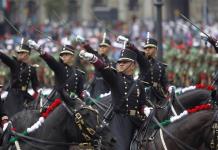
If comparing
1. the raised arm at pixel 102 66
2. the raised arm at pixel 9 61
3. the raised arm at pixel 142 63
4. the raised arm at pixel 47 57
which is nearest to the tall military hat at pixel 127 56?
the raised arm at pixel 102 66

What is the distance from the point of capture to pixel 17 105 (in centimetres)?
2131

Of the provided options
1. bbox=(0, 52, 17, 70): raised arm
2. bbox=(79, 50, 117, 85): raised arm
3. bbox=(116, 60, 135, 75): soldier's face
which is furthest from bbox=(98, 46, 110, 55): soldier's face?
bbox=(79, 50, 117, 85): raised arm

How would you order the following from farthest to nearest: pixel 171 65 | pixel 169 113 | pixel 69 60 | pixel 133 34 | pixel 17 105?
pixel 133 34, pixel 171 65, pixel 17 105, pixel 69 60, pixel 169 113

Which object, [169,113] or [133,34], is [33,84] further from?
[133,34]

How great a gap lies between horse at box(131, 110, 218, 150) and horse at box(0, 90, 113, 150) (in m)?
0.73

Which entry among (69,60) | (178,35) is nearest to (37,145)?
(69,60)

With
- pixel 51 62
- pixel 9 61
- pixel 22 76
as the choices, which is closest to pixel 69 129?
pixel 51 62

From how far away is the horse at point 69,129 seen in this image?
14.4 meters

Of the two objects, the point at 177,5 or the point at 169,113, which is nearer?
the point at 169,113

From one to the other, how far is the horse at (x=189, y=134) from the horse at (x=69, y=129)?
2.40ft

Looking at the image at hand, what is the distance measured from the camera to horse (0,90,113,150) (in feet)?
47.2

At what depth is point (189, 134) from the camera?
46.7 ft

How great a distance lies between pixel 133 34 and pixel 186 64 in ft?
55.5

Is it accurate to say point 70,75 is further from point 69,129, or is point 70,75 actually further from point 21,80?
point 69,129
